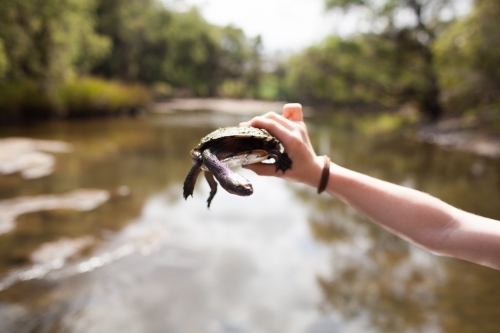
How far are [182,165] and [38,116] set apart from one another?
13.5m

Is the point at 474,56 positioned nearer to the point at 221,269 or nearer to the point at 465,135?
the point at 465,135

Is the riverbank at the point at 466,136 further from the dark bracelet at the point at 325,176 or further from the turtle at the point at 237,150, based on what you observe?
the turtle at the point at 237,150

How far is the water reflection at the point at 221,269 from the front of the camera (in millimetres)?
4215

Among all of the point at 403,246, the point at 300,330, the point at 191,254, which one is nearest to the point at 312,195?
the point at 403,246

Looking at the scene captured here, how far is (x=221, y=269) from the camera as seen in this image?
17.5 feet

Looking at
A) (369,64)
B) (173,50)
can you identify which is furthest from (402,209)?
(173,50)

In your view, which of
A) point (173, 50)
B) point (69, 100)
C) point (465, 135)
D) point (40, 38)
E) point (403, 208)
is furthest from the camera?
point (173, 50)

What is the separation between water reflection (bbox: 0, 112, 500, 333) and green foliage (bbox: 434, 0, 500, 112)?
8745 mm

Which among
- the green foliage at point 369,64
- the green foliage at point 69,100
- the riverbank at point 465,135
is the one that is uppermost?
the green foliage at point 369,64

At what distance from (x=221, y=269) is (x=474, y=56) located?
1709 cm

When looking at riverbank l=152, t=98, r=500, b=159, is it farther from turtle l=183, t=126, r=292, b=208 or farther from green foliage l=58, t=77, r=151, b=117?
green foliage l=58, t=77, r=151, b=117

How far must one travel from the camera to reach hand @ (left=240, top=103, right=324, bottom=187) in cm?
211

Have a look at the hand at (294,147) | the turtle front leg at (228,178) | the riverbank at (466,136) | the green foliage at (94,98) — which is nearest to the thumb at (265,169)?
the hand at (294,147)

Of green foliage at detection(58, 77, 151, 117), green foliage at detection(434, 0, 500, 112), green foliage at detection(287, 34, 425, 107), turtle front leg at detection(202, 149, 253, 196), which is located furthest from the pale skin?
green foliage at detection(287, 34, 425, 107)
